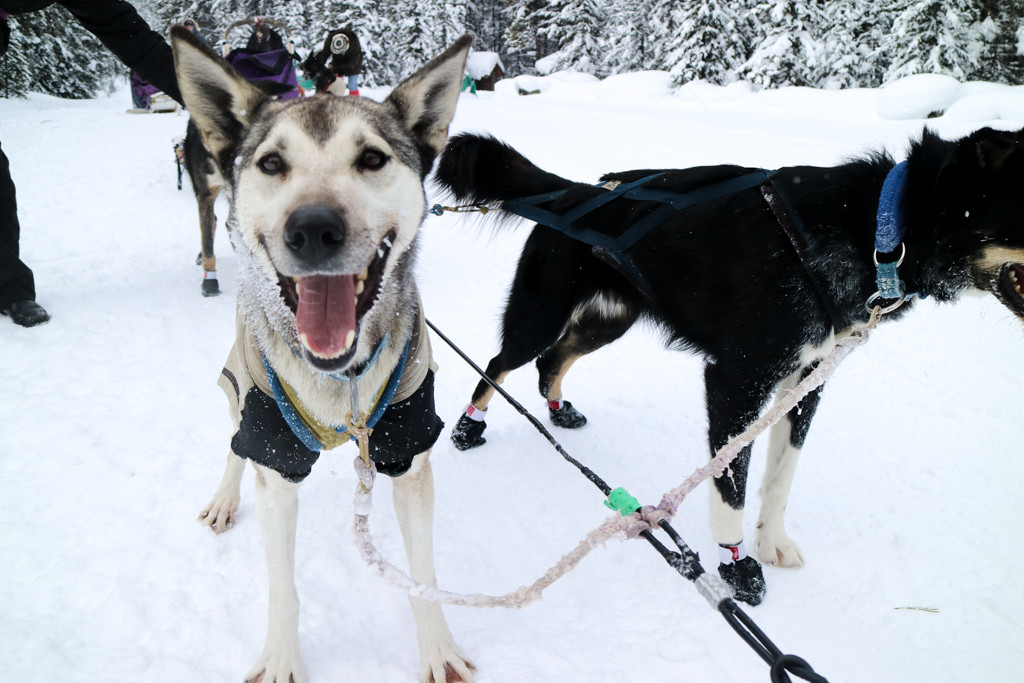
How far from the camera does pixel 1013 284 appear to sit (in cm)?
178

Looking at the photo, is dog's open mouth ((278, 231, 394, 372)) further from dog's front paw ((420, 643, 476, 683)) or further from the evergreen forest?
the evergreen forest

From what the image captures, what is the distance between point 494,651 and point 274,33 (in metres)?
6.56

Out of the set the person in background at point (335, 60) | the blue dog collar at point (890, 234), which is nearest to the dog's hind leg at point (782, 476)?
the blue dog collar at point (890, 234)

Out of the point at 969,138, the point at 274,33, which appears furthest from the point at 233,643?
the point at 274,33

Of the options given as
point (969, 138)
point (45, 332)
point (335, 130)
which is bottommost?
point (45, 332)

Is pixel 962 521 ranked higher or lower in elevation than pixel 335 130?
lower

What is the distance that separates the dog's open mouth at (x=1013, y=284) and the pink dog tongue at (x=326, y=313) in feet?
6.60

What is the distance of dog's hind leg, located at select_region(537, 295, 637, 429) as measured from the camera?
2928 mm

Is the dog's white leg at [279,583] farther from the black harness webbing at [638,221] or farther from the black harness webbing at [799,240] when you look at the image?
the black harness webbing at [799,240]

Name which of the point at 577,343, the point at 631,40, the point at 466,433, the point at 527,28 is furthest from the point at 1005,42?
the point at 527,28

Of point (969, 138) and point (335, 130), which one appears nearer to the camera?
point (335, 130)

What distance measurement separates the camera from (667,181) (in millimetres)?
2582

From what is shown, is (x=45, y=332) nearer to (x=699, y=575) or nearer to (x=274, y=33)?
(x=274, y=33)

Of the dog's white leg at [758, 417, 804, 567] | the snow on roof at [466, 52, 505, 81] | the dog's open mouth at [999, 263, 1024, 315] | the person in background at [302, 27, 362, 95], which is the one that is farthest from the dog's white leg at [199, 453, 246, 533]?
the snow on roof at [466, 52, 505, 81]
